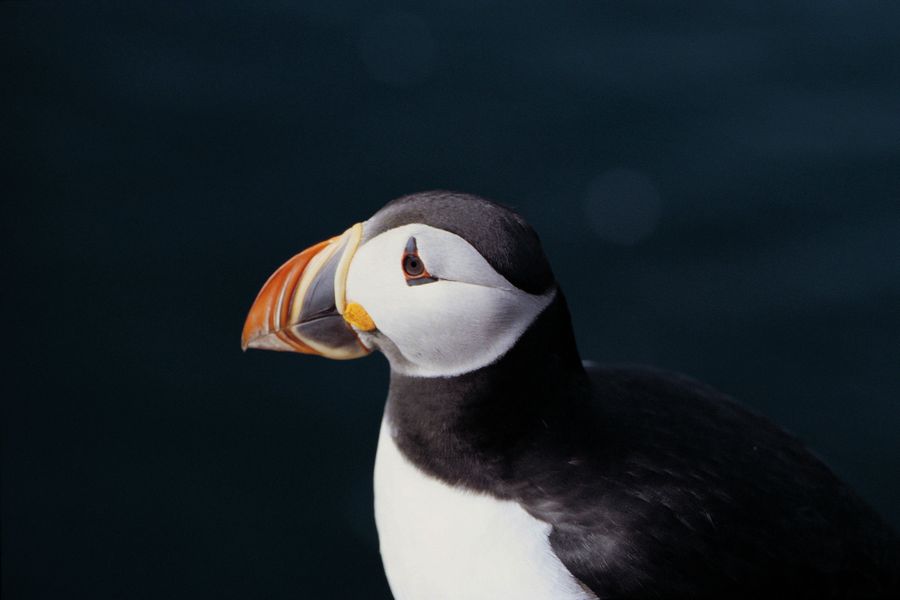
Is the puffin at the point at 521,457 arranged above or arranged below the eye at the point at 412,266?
below

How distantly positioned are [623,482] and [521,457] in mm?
245

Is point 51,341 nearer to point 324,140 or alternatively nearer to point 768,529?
point 324,140

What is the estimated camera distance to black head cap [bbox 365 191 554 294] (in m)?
2.60

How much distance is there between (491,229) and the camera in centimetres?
263

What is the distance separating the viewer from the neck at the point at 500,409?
280 centimetres

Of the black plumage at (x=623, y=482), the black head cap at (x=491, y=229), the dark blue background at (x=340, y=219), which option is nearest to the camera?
the black head cap at (x=491, y=229)

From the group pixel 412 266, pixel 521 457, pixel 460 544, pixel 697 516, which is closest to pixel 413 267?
pixel 412 266

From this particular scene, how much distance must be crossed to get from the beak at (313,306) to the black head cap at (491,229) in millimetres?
187

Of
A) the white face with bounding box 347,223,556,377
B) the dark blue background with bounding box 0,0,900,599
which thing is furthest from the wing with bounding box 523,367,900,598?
the dark blue background with bounding box 0,0,900,599

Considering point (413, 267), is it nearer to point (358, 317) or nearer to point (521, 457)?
point (358, 317)

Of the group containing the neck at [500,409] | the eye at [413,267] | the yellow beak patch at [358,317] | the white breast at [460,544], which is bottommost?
the white breast at [460,544]

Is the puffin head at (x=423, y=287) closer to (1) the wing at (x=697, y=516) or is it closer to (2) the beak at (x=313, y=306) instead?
(2) the beak at (x=313, y=306)

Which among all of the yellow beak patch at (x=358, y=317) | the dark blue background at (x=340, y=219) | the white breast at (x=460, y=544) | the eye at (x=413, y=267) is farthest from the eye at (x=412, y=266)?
the dark blue background at (x=340, y=219)

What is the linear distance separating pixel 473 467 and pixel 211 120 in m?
3.00
